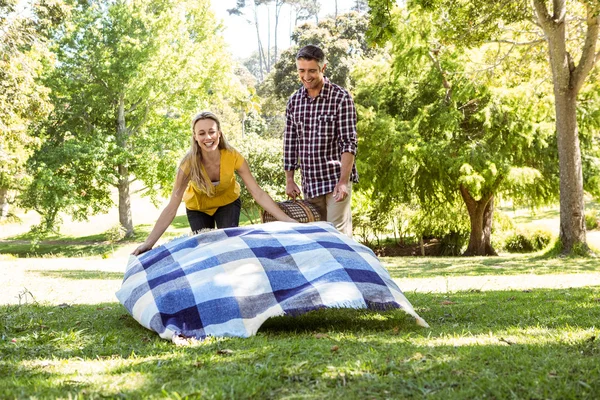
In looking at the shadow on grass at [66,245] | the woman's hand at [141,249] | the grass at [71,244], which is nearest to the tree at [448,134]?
the woman's hand at [141,249]

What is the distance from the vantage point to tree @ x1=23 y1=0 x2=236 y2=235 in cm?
3097

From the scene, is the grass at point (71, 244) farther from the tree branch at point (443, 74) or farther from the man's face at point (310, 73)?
the man's face at point (310, 73)

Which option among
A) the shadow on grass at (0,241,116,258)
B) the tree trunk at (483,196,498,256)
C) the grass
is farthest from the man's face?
the shadow on grass at (0,241,116,258)

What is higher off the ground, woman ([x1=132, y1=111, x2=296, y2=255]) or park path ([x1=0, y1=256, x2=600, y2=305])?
woman ([x1=132, y1=111, x2=296, y2=255])

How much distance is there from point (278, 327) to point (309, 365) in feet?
4.43

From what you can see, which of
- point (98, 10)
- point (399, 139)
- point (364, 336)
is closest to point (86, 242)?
point (98, 10)

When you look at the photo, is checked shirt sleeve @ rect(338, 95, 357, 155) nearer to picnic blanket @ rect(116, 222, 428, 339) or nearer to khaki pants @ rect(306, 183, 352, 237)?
khaki pants @ rect(306, 183, 352, 237)

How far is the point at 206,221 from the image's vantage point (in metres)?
6.26

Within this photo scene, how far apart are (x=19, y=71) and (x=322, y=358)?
20.1 meters

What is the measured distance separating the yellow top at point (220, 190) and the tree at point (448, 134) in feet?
41.4

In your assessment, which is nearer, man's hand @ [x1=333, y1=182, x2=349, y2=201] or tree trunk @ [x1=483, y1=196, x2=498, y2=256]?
man's hand @ [x1=333, y1=182, x2=349, y2=201]

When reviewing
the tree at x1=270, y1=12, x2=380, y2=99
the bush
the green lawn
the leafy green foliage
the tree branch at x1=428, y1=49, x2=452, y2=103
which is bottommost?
the bush

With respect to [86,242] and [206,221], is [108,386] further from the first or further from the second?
[86,242]

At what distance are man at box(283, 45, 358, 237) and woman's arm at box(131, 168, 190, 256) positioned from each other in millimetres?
1041
